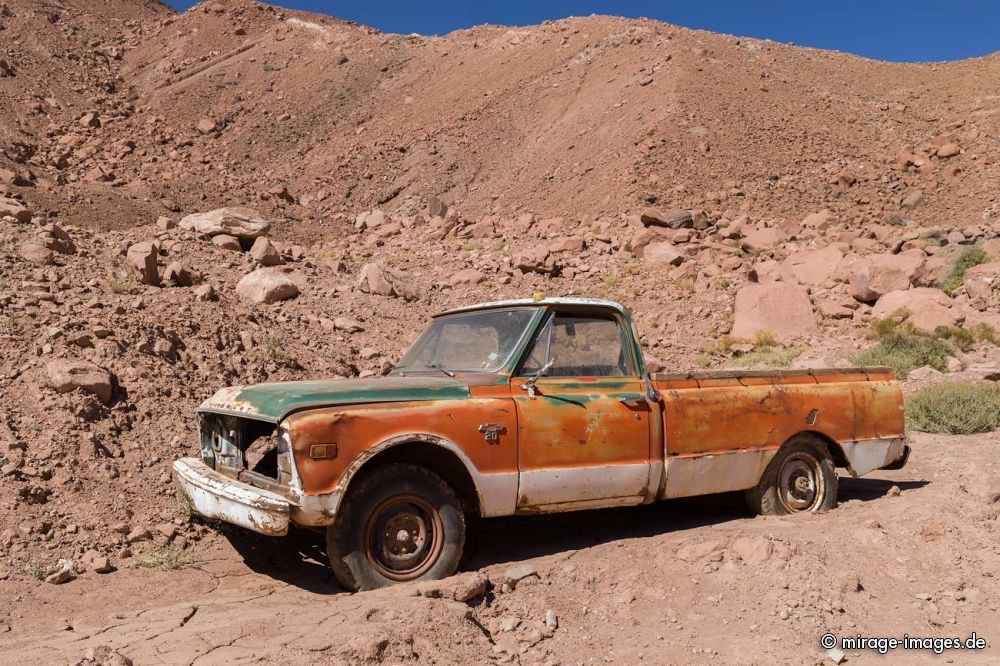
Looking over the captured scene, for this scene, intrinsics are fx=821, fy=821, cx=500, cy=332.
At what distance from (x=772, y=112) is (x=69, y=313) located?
91.0 ft

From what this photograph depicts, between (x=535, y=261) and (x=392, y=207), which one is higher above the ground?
(x=392, y=207)

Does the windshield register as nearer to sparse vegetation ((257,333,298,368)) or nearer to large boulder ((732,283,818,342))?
sparse vegetation ((257,333,298,368))

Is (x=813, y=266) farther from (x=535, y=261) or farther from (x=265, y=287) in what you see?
(x=265, y=287)

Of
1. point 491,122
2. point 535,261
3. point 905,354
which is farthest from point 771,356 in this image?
→ point 491,122

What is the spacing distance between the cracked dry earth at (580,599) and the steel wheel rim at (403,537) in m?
0.22

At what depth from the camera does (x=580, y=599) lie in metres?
4.50

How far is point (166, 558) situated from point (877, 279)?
14889 mm

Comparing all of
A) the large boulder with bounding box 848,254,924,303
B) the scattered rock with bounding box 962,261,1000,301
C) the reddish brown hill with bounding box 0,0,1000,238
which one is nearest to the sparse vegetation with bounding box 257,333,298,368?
the large boulder with bounding box 848,254,924,303

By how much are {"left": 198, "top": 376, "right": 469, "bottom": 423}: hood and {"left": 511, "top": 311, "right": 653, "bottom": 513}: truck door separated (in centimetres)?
49

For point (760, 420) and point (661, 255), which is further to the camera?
point (661, 255)

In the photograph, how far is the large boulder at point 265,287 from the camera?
1165cm

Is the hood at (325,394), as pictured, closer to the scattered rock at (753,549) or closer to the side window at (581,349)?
the side window at (581,349)

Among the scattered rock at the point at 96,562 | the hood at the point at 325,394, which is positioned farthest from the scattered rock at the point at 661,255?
the scattered rock at the point at 96,562

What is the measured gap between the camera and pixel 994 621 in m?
4.30
